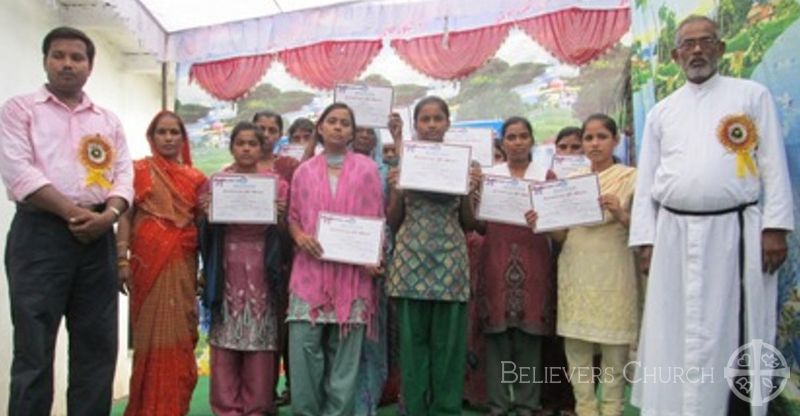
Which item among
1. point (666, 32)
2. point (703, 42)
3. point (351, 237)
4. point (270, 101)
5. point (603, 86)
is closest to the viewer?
point (703, 42)

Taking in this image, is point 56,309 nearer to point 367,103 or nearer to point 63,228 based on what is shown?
point 63,228

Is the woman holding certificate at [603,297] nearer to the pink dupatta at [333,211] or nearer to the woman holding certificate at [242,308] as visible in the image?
the pink dupatta at [333,211]

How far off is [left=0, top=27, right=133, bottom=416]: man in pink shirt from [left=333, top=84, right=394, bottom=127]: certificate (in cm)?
134

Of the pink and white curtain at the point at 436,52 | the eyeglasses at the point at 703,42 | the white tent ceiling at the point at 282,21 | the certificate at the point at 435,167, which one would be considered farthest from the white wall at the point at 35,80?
the eyeglasses at the point at 703,42

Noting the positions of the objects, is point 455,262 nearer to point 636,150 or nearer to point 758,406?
point 758,406

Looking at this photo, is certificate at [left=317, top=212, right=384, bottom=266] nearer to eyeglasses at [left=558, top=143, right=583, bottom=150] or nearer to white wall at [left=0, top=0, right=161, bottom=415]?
eyeglasses at [left=558, top=143, right=583, bottom=150]

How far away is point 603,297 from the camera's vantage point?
361 cm

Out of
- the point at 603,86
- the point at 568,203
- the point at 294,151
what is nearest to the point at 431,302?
the point at 568,203

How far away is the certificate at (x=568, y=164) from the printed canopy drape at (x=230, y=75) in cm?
324

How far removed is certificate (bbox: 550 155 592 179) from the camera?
436 cm

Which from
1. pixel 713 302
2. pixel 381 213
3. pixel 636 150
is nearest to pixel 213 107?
pixel 381 213

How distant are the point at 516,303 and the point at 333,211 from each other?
117cm

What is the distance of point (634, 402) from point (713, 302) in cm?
68

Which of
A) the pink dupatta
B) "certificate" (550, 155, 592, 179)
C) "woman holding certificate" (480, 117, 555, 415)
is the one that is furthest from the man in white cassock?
the pink dupatta
